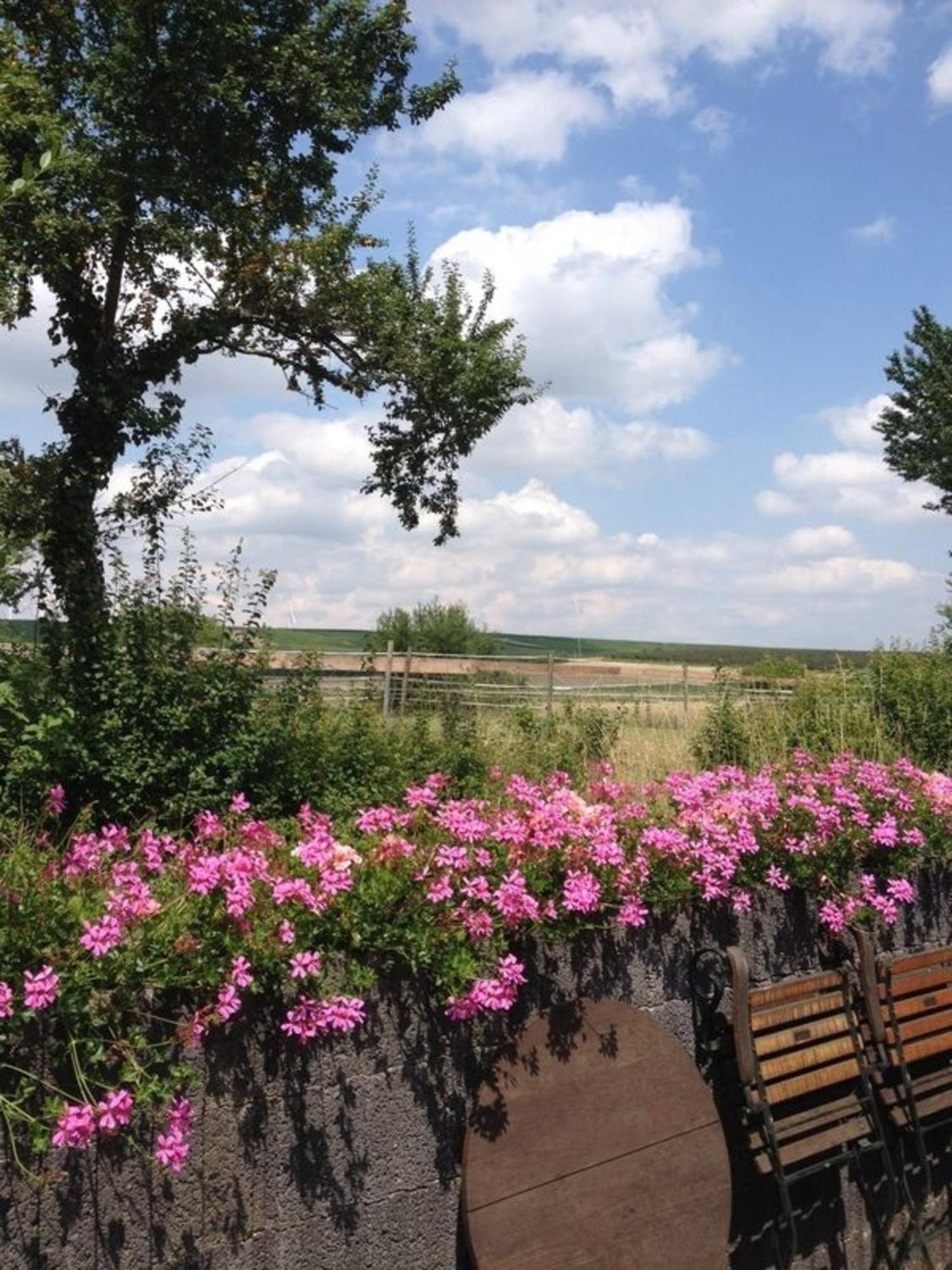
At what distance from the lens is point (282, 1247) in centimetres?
245

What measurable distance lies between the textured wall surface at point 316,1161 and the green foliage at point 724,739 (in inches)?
195

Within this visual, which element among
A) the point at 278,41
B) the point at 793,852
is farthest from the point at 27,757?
the point at 278,41

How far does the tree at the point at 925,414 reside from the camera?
25062 mm

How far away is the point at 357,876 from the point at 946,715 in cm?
664

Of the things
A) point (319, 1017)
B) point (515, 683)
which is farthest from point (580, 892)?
point (515, 683)

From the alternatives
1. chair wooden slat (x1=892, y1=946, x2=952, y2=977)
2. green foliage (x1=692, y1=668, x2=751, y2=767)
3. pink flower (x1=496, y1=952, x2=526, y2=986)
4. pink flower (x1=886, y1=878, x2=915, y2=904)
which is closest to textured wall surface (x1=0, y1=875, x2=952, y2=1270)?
pink flower (x1=496, y1=952, x2=526, y2=986)

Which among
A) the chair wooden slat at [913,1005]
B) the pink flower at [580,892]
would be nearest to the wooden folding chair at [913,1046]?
the chair wooden slat at [913,1005]

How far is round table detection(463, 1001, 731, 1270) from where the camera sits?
2795 mm

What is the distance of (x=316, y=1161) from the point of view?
98.6 inches

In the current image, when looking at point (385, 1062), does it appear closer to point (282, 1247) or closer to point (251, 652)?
point (282, 1247)

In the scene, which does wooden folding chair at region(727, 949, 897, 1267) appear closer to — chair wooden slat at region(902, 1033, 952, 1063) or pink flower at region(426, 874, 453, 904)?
chair wooden slat at region(902, 1033, 952, 1063)

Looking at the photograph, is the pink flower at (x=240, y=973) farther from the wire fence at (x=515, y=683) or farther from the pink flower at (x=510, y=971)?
the wire fence at (x=515, y=683)

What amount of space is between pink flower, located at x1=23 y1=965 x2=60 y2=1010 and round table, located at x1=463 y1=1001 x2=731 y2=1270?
1232mm

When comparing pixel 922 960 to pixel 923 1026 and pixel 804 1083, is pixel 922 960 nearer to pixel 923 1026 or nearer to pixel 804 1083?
pixel 923 1026
